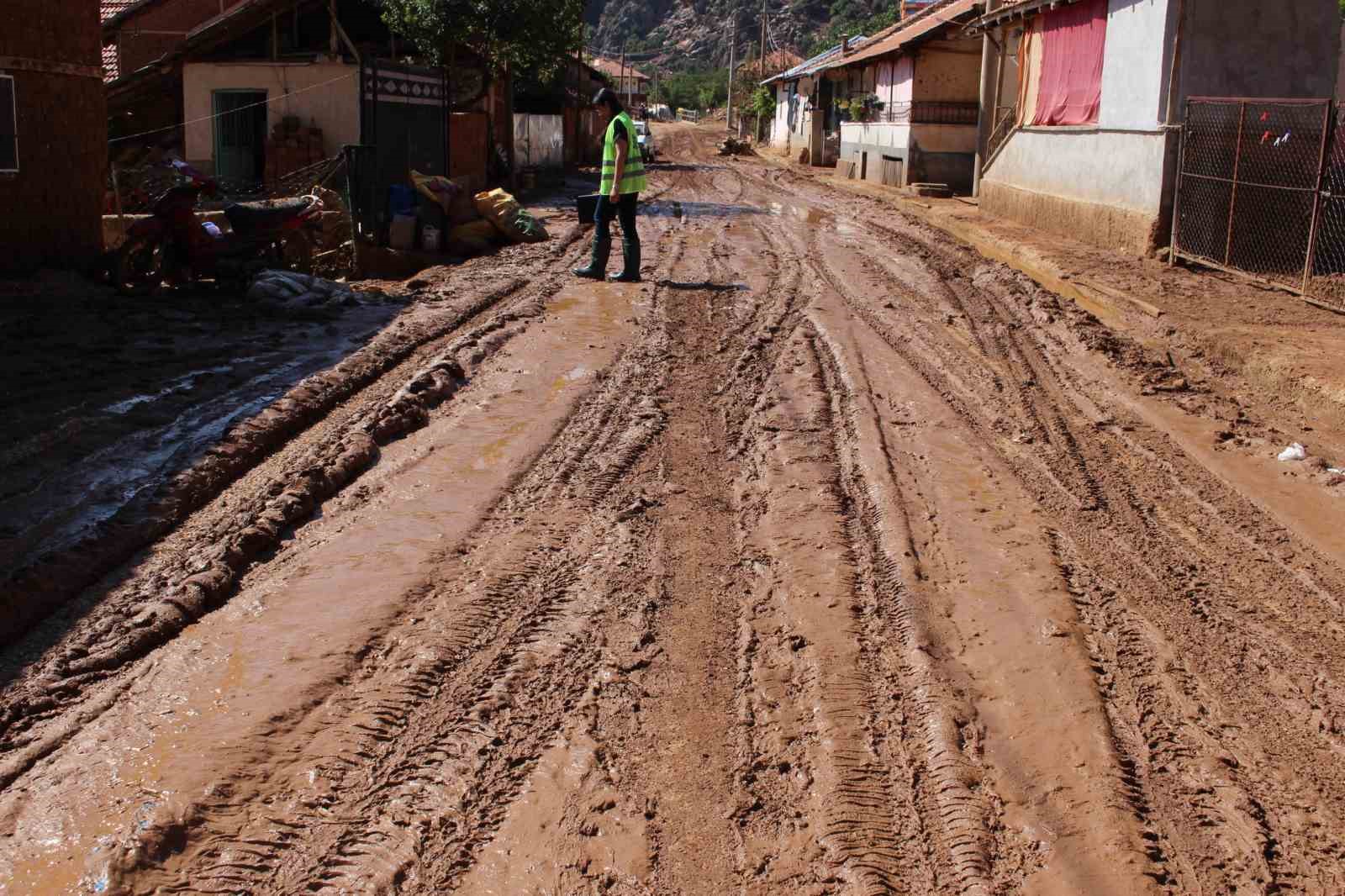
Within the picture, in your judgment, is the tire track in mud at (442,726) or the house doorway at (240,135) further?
the house doorway at (240,135)

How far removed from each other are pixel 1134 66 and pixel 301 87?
45.5 ft

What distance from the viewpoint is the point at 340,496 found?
6219 millimetres

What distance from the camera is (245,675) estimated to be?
14.2ft

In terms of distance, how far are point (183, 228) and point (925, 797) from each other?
9.96 metres

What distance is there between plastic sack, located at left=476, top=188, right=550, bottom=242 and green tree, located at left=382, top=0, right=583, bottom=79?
659 cm

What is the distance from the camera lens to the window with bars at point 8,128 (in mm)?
11367

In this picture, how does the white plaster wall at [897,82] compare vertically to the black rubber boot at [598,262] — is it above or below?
above

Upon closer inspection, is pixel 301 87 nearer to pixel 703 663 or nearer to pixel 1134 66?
pixel 1134 66

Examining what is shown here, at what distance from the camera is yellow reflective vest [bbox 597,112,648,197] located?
12.4 metres

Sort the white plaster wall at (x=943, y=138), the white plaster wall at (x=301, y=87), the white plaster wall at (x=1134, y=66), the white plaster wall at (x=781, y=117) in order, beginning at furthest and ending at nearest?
1. the white plaster wall at (x=781, y=117)
2. the white plaster wall at (x=943, y=138)
3. the white plaster wall at (x=301, y=87)
4. the white plaster wall at (x=1134, y=66)

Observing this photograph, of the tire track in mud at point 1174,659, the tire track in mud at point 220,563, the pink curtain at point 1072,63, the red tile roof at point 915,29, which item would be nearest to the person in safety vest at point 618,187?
the tire track in mud at point 220,563

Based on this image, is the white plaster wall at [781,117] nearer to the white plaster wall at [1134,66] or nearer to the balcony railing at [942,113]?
the balcony railing at [942,113]

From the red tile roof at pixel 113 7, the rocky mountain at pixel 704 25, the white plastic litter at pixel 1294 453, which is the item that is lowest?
the white plastic litter at pixel 1294 453

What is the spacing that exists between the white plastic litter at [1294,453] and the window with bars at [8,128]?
10.8 metres
